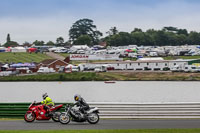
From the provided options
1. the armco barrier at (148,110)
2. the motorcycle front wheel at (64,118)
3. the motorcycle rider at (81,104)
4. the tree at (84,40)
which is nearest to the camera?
the motorcycle front wheel at (64,118)

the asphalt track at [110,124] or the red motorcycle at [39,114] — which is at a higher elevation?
Answer: the red motorcycle at [39,114]

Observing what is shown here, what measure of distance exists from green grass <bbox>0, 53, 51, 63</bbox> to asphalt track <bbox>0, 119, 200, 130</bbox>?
99.2 m

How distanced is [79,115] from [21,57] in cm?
10957

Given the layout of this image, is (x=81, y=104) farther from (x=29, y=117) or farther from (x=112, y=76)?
(x=112, y=76)

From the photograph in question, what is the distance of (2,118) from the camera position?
81.5 feet

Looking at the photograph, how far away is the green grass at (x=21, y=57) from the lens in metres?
122

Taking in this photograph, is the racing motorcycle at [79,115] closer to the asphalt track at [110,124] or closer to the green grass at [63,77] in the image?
the asphalt track at [110,124]

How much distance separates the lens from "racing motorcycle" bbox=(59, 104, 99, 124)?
863 inches

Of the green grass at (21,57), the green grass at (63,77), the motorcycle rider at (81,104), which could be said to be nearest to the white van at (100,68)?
the green grass at (63,77)

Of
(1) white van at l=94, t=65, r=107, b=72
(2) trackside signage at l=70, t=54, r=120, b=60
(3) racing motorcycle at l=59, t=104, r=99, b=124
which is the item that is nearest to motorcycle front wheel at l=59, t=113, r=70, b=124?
(3) racing motorcycle at l=59, t=104, r=99, b=124

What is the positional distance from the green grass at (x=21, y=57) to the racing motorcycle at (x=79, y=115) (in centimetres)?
9968

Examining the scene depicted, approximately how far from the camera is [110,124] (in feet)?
71.5

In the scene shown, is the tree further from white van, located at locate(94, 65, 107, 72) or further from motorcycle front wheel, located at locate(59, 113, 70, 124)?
motorcycle front wheel, located at locate(59, 113, 70, 124)

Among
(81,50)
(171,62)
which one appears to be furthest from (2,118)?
(81,50)
